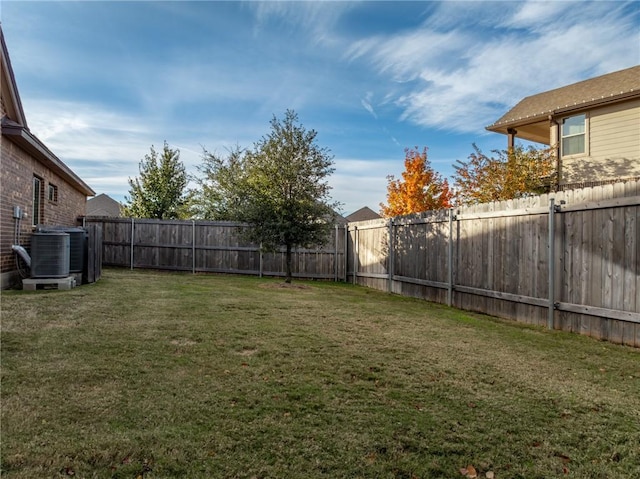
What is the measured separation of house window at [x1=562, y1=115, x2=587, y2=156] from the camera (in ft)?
40.3

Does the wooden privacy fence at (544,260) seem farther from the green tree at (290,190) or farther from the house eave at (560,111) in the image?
the house eave at (560,111)

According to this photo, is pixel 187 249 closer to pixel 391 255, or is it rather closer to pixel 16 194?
pixel 16 194

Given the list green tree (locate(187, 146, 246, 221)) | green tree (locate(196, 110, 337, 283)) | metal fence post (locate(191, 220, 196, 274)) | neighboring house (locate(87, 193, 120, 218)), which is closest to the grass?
green tree (locate(196, 110, 337, 283))

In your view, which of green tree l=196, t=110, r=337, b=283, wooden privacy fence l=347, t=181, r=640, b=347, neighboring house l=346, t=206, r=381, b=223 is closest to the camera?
wooden privacy fence l=347, t=181, r=640, b=347

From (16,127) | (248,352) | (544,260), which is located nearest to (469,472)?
(248,352)

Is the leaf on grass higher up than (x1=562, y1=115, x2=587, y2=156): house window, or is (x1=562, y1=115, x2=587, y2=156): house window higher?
(x1=562, y1=115, x2=587, y2=156): house window

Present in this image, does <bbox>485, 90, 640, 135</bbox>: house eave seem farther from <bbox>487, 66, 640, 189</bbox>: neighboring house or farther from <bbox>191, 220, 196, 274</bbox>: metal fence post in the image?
<bbox>191, 220, 196, 274</bbox>: metal fence post

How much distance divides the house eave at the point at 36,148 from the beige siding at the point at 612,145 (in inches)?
566

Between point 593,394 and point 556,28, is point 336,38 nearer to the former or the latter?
point 556,28

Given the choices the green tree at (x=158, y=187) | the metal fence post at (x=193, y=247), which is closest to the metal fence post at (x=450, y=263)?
the metal fence post at (x=193, y=247)

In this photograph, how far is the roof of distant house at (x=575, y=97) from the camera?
11269 mm

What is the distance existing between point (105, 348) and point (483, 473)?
357cm

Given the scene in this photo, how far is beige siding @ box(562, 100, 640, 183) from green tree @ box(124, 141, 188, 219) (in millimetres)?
18662

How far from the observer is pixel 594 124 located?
12.0m
